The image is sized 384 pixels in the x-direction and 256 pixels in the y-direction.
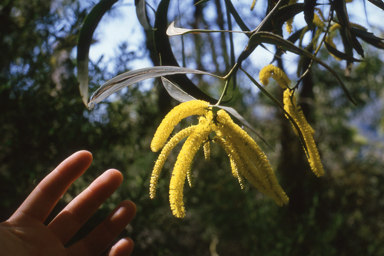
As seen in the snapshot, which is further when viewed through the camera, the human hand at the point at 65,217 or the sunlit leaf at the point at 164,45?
the human hand at the point at 65,217

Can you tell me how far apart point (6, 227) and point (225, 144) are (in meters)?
0.65

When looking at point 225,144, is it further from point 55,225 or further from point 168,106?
point 168,106

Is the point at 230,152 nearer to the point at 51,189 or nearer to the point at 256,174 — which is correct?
the point at 256,174

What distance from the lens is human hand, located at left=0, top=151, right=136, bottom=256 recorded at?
714 millimetres

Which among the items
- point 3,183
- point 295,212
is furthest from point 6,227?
point 295,212

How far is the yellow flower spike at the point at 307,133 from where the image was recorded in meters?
0.48

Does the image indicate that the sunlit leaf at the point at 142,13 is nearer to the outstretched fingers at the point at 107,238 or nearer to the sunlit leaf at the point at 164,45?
the sunlit leaf at the point at 164,45

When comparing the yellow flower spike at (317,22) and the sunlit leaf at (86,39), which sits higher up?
the yellow flower spike at (317,22)

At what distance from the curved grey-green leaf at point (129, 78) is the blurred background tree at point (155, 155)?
171mm

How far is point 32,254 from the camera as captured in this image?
0.68 meters

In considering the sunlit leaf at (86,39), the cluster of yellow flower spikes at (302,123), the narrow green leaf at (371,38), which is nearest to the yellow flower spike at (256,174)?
the cluster of yellow flower spikes at (302,123)

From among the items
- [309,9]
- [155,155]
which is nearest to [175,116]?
[309,9]

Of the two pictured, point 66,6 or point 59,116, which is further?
point 66,6

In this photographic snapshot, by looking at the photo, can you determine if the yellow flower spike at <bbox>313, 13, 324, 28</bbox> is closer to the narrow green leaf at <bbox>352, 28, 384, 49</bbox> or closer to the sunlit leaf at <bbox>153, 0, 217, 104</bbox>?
the narrow green leaf at <bbox>352, 28, 384, 49</bbox>
